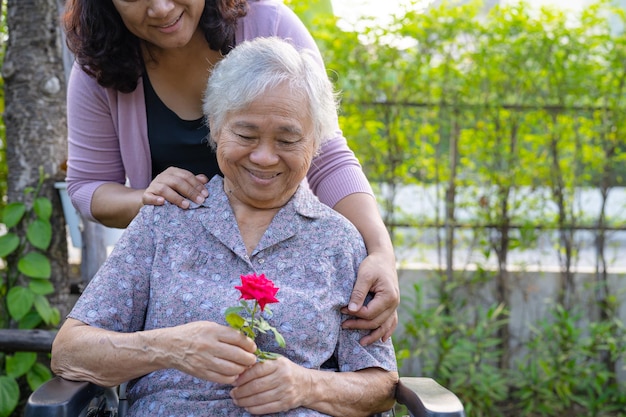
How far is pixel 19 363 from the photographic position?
352cm

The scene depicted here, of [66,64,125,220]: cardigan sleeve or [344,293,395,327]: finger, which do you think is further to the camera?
[66,64,125,220]: cardigan sleeve

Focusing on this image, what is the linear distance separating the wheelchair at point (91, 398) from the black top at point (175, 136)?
0.76 m

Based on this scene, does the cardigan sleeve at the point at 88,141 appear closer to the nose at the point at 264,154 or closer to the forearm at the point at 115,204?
the forearm at the point at 115,204

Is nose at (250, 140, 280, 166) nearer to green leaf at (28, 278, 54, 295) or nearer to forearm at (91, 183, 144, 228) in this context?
forearm at (91, 183, 144, 228)

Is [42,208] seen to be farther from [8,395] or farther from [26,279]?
[8,395]

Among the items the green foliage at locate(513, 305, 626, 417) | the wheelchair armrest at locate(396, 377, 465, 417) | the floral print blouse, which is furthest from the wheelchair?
the green foliage at locate(513, 305, 626, 417)

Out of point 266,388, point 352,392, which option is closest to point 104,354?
point 266,388

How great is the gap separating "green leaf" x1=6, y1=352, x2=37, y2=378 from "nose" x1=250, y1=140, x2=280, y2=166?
199 cm

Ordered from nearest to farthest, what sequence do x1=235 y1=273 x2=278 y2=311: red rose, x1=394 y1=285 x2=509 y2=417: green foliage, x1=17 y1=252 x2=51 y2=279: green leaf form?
x1=235 y1=273 x2=278 y2=311: red rose → x1=17 y1=252 x2=51 y2=279: green leaf → x1=394 y1=285 x2=509 y2=417: green foliage

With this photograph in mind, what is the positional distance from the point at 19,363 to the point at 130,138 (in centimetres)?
160

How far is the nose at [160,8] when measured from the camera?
2.15 metres

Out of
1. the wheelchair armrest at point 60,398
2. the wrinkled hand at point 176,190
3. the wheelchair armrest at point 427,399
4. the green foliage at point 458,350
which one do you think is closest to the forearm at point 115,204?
the wrinkled hand at point 176,190

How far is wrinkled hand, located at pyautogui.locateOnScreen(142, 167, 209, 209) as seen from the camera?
7.20 feet

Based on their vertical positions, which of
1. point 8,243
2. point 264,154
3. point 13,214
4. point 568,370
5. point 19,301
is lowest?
point 568,370
